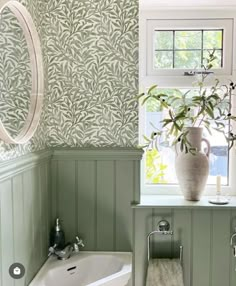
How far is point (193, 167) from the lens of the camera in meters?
2.07

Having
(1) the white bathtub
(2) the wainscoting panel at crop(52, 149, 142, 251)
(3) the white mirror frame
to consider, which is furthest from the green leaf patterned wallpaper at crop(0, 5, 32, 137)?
(1) the white bathtub

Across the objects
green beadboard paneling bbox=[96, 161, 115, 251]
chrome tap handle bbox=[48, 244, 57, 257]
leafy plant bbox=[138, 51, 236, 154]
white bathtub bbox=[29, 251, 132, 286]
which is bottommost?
white bathtub bbox=[29, 251, 132, 286]

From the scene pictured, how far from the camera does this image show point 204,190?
2307mm

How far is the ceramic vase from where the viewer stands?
2.07m

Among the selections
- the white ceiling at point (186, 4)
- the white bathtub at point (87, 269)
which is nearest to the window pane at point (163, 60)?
the white ceiling at point (186, 4)

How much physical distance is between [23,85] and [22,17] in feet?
0.89

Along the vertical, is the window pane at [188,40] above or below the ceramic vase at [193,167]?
above

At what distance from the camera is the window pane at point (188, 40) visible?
7.63 ft

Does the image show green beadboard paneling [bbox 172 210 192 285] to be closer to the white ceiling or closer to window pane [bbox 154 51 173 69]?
window pane [bbox 154 51 173 69]

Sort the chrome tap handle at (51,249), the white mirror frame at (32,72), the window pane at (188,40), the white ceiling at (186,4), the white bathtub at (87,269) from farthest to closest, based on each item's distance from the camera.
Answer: the window pane at (188,40) → the white ceiling at (186,4) → the chrome tap handle at (51,249) → the white bathtub at (87,269) → the white mirror frame at (32,72)

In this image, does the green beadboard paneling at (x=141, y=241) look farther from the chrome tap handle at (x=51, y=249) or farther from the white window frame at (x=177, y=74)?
the chrome tap handle at (x=51, y=249)

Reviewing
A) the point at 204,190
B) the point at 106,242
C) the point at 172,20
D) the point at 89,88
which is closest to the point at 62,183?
the point at 106,242

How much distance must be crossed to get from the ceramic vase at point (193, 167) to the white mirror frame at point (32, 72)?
2.63 feet

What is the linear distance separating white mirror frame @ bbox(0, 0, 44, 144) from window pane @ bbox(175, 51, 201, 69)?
2.91ft
